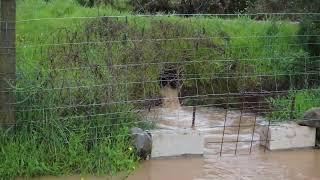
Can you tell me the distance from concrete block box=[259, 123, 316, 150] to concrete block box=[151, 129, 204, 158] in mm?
969

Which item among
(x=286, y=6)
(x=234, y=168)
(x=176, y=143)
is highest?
(x=286, y=6)

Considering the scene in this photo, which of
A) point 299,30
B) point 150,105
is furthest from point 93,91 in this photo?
point 299,30

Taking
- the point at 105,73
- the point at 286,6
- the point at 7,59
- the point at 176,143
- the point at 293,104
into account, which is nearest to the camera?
the point at 7,59

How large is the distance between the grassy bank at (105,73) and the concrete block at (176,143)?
34 centimetres

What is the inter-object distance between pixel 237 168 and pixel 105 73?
188cm

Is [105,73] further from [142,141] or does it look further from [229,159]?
[229,159]

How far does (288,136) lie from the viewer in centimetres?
735

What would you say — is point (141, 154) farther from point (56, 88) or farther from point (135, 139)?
point (56, 88)

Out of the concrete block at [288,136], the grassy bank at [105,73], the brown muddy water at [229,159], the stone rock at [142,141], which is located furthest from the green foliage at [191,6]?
the stone rock at [142,141]

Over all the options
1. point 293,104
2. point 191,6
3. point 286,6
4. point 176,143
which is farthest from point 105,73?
point 191,6

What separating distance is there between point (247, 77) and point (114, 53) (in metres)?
2.51

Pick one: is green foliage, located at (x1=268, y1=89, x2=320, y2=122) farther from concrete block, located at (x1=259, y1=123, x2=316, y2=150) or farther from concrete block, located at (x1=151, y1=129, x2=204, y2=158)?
concrete block, located at (x1=151, y1=129, x2=204, y2=158)

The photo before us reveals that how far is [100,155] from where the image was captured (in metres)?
6.17

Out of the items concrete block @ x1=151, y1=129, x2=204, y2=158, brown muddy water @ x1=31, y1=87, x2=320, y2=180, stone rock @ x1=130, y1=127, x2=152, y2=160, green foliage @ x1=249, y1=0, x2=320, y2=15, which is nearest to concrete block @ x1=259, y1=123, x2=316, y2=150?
brown muddy water @ x1=31, y1=87, x2=320, y2=180
